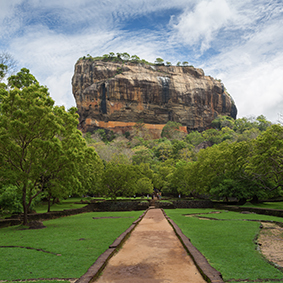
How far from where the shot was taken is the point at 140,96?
3344 inches

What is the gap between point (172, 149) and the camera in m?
61.4

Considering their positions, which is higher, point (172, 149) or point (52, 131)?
point (172, 149)

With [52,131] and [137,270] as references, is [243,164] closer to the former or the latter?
[52,131]

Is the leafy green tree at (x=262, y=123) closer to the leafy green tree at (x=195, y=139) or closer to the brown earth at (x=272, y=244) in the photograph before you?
the leafy green tree at (x=195, y=139)

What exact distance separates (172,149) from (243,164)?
40573 mm

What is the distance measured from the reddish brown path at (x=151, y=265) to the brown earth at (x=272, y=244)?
210 centimetres

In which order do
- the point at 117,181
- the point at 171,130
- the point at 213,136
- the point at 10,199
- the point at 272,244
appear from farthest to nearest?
the point at 171,130, the point at 213,136, the point at 117,181, the point at 10,199, the point at 272,244

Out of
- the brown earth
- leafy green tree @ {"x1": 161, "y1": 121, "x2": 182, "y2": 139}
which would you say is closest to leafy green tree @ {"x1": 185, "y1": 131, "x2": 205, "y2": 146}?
leafy green tree @ {"x1": 161, "y1": 121, "x2": 182, "y2": 139}

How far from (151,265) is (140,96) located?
269ft

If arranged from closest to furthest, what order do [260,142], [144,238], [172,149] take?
[144,238] < [260,142] < [172,149]

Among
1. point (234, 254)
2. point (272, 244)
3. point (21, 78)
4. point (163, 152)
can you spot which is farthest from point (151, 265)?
point (163, 152)

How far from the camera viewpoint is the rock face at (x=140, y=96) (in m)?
82.9

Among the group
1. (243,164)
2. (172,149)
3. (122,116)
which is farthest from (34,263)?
(122,116)

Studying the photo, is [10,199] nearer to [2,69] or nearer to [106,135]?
[2,69]
